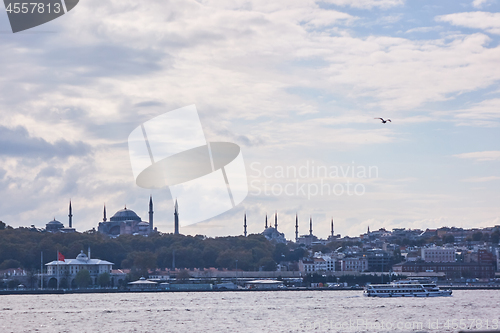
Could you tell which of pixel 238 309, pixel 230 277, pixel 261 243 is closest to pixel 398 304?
pixel 238 309

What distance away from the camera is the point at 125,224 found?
127m

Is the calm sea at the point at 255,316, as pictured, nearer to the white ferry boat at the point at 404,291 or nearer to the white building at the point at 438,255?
the white ferry boat at the point at 404,291

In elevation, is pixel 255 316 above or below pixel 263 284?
below

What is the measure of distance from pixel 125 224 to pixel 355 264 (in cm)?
3784

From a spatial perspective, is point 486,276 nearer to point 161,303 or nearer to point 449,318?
point 161,303

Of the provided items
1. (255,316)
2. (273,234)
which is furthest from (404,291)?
(273,234)

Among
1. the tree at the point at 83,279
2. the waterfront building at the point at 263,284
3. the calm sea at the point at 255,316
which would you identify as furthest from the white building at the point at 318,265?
the calm sea at the point at 255,316

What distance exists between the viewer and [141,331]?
35.7 meters

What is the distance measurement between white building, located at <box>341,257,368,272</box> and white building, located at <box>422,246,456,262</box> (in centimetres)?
650

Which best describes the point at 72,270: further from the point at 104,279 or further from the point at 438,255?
the point at 438,255

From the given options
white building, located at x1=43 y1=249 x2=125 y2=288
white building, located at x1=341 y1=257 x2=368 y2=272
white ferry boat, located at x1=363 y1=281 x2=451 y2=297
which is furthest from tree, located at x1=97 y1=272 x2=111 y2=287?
white building, located at x1=341 y1=257 x2=368 y2=272

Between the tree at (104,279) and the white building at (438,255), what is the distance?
1505 inches

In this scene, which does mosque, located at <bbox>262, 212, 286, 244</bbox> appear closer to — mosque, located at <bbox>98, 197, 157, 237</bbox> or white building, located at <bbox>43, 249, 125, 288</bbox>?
mosque, located at <bbox>98, 197, 157, 237</bbox>

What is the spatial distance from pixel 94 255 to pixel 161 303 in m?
38.4
